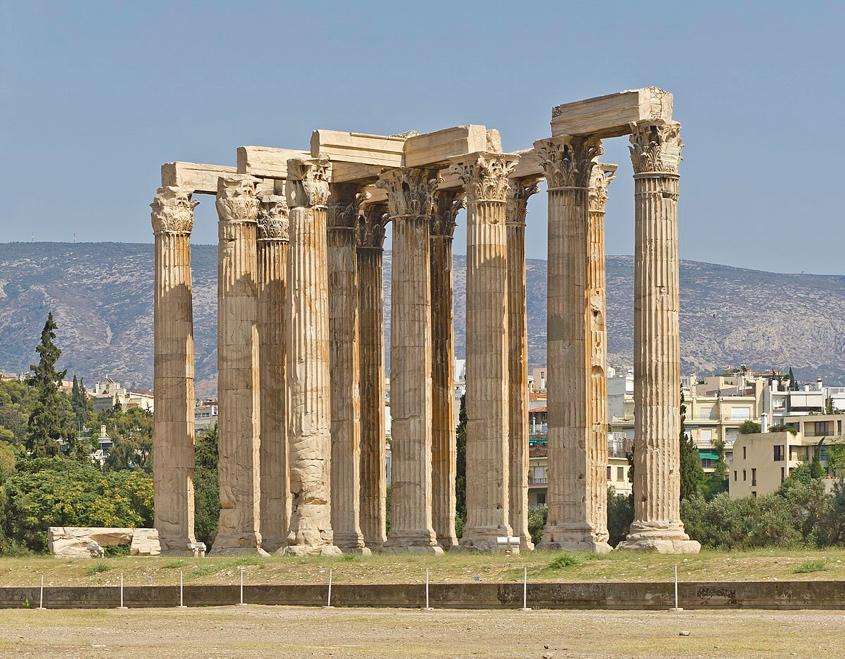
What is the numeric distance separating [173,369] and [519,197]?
14500mm

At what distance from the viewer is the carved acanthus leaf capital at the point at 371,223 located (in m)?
88.6

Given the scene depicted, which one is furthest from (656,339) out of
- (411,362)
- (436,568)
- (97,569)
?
(97,569)

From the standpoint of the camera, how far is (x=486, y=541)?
77500 mm

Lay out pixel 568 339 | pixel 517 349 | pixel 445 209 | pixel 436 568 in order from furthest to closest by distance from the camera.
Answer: pixel 445 209, pixel 517 349, pixel 568 339, pixel 436 568

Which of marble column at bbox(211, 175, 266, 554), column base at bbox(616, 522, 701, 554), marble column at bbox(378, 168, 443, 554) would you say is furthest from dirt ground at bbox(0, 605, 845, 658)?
marble column at bbox(211, 175, 266, 554)

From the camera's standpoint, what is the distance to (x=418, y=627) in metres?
53.8

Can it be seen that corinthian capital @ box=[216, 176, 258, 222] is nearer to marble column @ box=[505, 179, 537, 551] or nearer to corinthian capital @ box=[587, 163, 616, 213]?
marble column @ box=[505, 179, 537, 551]

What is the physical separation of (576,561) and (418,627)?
13.8 m

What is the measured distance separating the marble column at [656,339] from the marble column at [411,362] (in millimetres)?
9987

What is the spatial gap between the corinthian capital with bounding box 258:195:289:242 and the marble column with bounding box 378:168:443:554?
6320 mm

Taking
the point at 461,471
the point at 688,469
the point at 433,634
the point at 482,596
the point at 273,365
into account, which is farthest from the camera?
the point at 688,469

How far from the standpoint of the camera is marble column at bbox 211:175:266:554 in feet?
280

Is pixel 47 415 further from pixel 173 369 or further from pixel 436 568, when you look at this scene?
pixel 436 568

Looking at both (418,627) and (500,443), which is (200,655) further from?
(500,443)
